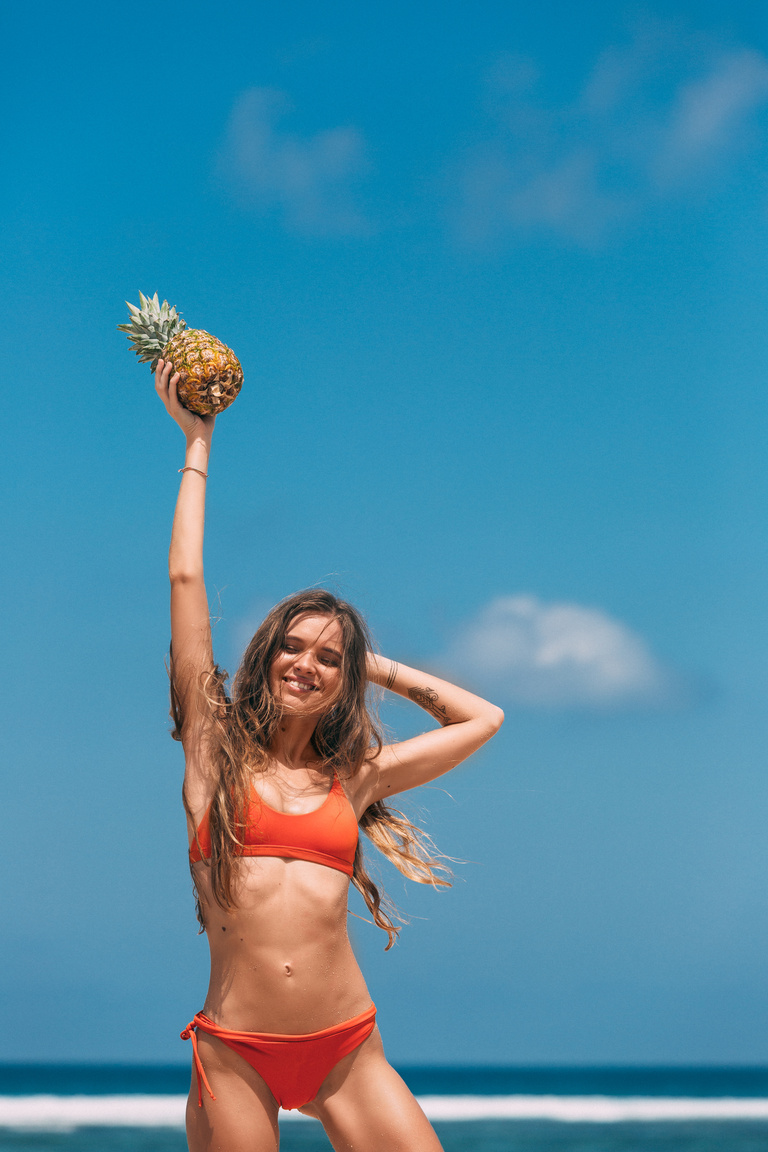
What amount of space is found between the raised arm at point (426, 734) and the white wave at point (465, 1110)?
21.9m

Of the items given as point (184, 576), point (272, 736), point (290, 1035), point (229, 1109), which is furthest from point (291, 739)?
point (229, 1109)

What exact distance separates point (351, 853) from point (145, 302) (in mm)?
2540

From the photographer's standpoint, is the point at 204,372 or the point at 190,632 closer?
the point at 190,632

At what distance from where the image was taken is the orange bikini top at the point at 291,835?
12.1 ft

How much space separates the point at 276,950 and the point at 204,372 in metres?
2.16

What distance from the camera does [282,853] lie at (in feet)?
12.1

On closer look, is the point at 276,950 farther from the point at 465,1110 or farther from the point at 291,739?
the point at 465,1110

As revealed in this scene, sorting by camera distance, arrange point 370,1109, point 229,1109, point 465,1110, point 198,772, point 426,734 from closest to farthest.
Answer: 1. point 229,1109
2. point 370,1109
3. point 198,772
4. point 426,734
5. point 465,1110

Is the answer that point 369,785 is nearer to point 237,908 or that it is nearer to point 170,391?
point 237,908

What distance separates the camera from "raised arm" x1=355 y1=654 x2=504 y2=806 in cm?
414

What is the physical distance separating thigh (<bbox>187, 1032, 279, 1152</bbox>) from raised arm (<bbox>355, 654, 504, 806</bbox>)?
0.98 metres

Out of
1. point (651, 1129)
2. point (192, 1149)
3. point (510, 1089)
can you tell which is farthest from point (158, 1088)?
point (192, 1149)

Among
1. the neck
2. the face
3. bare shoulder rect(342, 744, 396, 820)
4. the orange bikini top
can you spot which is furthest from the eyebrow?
the orange bikini top

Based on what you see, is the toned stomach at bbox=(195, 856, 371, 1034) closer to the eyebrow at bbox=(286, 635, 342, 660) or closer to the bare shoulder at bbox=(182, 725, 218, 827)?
the bare shoulder at bbox=(182, 725, 218, 827)
